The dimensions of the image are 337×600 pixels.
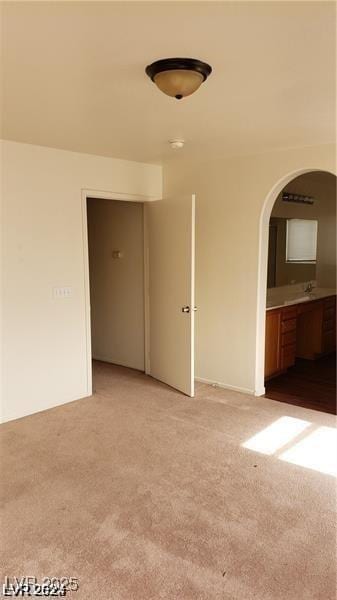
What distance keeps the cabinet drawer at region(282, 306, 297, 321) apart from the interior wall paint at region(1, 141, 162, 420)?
229 centimetres

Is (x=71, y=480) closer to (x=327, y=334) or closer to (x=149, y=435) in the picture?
(x=149, y=435)

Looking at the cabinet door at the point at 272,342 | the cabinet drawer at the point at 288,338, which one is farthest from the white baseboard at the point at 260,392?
the cabinet drawer at the point at 288,338

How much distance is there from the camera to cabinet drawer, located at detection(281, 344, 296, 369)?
5.00 meters

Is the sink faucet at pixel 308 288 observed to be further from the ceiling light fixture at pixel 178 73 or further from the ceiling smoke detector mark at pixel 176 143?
the ceiling light fixture at pixel 178 73

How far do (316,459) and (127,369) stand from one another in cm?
276

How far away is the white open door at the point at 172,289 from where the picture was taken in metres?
4.11

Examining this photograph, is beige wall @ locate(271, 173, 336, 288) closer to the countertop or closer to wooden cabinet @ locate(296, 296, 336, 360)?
the countertop

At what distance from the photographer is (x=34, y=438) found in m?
3.37

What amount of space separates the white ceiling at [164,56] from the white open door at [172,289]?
915mm

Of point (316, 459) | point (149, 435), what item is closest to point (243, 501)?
point (316, 459)

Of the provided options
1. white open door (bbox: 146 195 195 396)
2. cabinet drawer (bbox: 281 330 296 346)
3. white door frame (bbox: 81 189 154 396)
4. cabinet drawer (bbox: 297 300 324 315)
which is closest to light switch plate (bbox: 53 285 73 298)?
white door frame (bbox: 81 189 154 396)

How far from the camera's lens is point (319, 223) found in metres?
6.49

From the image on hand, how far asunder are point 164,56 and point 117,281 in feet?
11.7

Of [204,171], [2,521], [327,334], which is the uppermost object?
[204,171]
